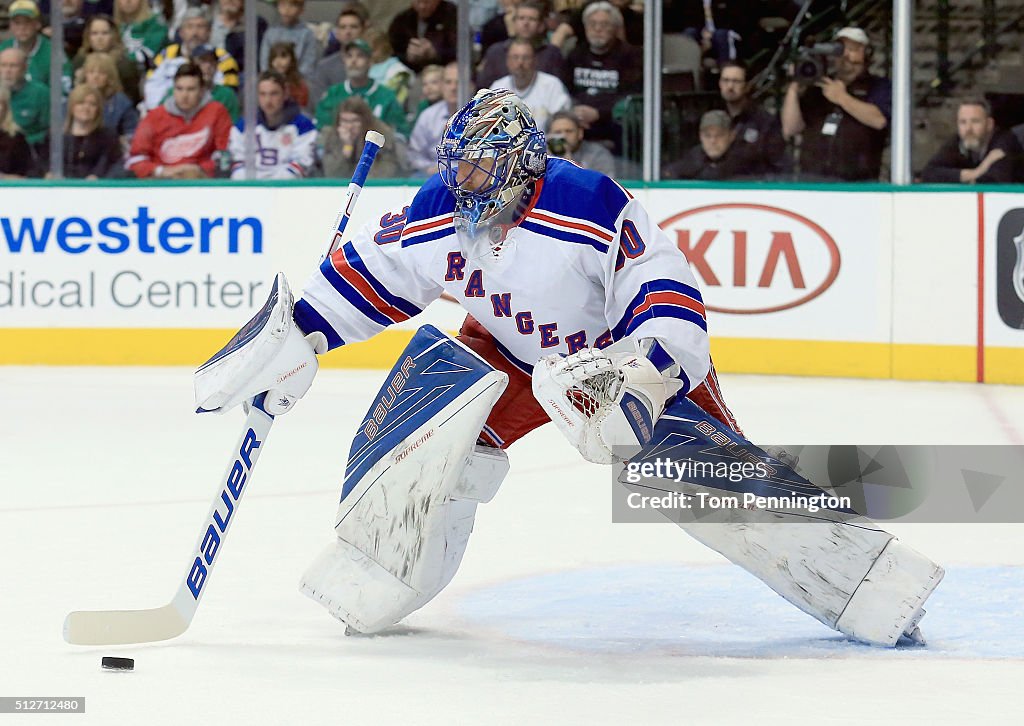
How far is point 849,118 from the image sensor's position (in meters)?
6.97

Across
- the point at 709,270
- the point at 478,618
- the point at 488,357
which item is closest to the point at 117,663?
the point at 478,618

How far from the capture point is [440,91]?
24.3 feet

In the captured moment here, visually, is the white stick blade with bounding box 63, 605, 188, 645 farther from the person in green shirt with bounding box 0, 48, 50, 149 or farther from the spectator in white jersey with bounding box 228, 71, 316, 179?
the person in green shirt with bounding box 0, 48, 50, 149

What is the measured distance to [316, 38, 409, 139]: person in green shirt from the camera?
748 centimetres

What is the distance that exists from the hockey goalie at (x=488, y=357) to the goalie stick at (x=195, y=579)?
→ 38 millimetres

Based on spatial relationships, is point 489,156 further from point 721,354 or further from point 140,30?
point 140,30

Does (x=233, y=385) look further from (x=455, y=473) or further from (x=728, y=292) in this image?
(x=728, y=292)

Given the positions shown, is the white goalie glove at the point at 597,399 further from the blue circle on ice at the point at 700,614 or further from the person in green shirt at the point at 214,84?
the person in green shirt at the point at 214,84

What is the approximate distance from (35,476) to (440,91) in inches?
126

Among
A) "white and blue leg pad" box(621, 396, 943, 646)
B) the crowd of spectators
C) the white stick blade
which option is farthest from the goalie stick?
the crowd of spectators

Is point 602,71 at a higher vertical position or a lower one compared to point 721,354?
higher

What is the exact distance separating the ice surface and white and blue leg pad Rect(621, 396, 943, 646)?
76 mm

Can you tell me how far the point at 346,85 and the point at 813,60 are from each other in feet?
6.83

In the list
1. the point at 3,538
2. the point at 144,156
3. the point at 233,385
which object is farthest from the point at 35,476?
the point at 144,156
